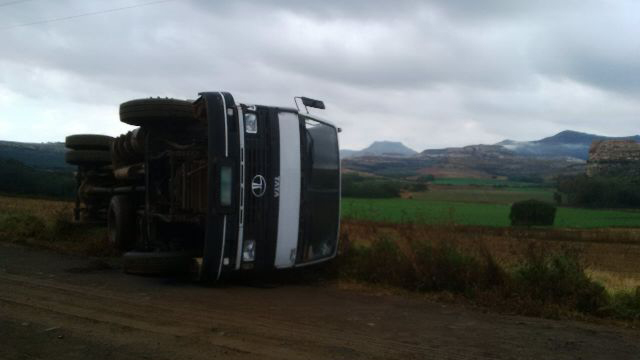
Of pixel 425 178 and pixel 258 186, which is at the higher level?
pixel 425 178

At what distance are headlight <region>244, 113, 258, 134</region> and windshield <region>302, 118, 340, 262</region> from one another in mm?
825

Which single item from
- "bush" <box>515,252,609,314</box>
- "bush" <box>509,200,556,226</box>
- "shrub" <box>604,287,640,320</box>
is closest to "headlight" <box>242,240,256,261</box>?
"bush" <box>515,252,609,314</box>

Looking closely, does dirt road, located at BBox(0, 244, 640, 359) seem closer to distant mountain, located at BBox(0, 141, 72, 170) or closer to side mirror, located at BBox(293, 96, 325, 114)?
side mirror, located at BBox(293, 96, 325, 114)

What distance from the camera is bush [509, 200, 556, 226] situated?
95.7 ft

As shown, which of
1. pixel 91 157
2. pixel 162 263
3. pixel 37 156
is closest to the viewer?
pixel 162 263

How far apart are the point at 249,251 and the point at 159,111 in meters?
2.84

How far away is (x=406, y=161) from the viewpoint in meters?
67.3

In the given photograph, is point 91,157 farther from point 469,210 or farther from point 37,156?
point 37,156

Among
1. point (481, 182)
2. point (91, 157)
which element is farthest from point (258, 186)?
point (481, 182)

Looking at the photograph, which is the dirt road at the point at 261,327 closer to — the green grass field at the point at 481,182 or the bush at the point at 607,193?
the bush at the point at 607,193

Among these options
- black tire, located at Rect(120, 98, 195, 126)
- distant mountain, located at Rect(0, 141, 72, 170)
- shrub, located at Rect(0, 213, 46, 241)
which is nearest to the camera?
black tire, located at Rect(120, 98, 195, 126)

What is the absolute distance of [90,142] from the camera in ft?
45.0

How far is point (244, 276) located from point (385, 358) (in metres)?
4.30

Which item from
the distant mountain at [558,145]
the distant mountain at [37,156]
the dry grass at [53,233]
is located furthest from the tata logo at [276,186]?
the distant mountain at [558,145]
